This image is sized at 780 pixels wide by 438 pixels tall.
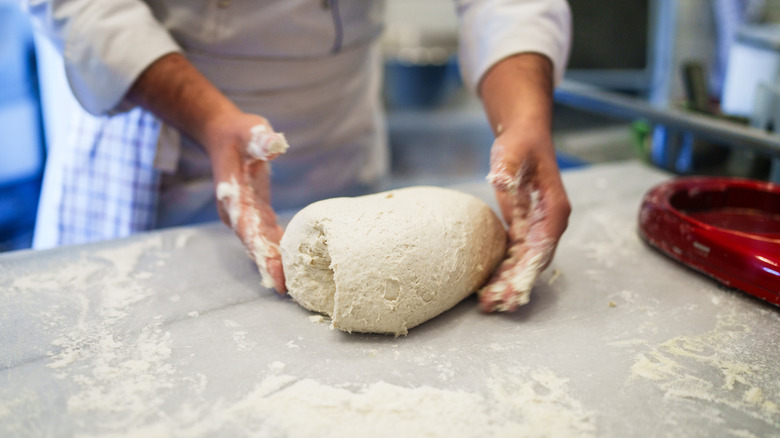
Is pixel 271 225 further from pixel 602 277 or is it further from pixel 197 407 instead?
pixel 602 277

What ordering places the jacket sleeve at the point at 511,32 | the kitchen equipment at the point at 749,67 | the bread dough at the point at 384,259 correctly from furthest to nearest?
the kitchen equipment at the point at 749,67
the jacket sleeve at the point at 511,32
the bread dough at the point at 384,259

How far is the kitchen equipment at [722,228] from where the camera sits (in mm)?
953

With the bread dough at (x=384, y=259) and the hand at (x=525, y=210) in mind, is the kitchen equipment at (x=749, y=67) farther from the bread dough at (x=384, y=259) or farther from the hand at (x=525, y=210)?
the bread dough at (x=384, y=259)

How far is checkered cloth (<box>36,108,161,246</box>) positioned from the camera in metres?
1.33

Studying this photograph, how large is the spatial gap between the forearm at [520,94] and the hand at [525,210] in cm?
5

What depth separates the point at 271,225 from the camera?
1.05 metres

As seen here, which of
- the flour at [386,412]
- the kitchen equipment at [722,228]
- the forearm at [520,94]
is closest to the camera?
the flour at [386,412]

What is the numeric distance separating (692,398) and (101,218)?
136cm

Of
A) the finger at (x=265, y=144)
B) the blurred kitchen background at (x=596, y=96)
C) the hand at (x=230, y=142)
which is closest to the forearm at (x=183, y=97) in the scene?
the hand at (x=230, y=142)

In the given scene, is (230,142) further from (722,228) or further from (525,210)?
(722,228)

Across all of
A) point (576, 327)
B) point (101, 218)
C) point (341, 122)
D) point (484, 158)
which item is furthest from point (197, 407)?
point (484, 158)

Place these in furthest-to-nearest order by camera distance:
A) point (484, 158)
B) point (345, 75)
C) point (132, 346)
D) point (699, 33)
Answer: point (484, 158) < point (699, 33) < point (345, 75) < point (132, 346)

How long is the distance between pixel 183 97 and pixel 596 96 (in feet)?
4.63

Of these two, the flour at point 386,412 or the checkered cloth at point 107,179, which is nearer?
the flour at point 386,412
